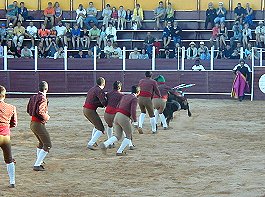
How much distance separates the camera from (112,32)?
27.5m

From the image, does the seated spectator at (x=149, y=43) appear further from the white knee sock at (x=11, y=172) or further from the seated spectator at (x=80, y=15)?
the white knee sock at (x=11, y=172)

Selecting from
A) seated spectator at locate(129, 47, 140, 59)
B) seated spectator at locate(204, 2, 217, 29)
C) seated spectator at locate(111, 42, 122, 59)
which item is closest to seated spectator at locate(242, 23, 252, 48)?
seated spectator at locate(204, 2, 217, 29)

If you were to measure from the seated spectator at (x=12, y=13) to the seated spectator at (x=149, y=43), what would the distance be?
5.32 metres

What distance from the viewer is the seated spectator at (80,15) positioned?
28125mm

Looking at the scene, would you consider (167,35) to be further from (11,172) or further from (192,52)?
(11,172)

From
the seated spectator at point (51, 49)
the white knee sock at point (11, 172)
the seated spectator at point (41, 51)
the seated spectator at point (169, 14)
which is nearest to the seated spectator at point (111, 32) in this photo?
the seated spectator at point (51, 49)

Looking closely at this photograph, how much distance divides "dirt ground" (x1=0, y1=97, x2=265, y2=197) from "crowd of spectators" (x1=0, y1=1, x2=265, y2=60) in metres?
7.94

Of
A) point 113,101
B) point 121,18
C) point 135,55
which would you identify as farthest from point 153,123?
point 121,18

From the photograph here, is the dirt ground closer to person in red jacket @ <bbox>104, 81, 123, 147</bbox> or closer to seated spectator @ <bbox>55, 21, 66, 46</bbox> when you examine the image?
person in red jacket @ <bbox>104, 81, 123, 147</bbox>

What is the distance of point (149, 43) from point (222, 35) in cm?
276

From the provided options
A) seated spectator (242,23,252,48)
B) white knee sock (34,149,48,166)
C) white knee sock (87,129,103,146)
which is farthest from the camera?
seated spectator (242,23,252,48)

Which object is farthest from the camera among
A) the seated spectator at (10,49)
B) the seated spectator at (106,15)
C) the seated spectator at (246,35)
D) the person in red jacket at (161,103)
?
the seated spectator at (106,15)

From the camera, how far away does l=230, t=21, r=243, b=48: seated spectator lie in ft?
87.4

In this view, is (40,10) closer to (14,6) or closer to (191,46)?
(14,6)
